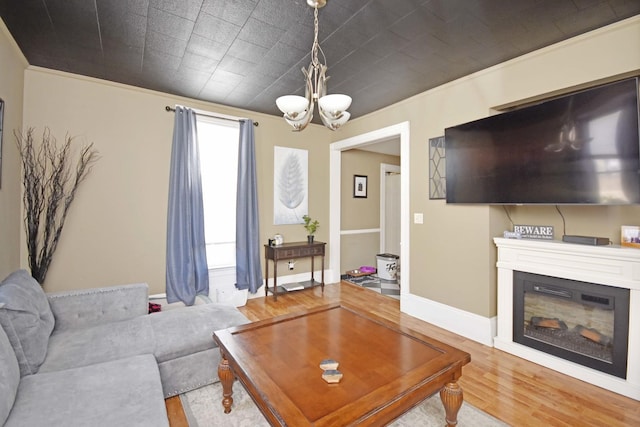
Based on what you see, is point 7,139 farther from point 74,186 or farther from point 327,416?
point 327,416

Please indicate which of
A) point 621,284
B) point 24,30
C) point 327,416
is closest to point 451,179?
point 621,284

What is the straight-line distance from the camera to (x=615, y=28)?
6.66ft

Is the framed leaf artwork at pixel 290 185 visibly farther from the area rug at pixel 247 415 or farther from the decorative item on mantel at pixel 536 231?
the decorative item on mantel at pixel 536 231

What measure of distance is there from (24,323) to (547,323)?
367 centimetres

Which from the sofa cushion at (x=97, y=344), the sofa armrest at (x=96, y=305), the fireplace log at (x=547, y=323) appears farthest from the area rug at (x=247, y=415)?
the fireplace log at (x=547, y=323)

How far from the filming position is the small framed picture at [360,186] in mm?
5266

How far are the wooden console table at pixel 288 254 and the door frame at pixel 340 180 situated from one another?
54 cm

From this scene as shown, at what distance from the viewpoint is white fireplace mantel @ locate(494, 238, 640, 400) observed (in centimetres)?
197

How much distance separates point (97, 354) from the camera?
5.75 ft

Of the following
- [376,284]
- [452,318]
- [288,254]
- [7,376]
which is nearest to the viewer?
[7,376]

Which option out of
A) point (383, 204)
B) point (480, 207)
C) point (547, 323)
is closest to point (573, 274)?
point (547, 323)

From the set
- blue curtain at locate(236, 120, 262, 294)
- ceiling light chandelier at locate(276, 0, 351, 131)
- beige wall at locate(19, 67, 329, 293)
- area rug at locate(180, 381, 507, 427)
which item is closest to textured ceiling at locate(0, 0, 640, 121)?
beige wall at locate(19, 67, 329, 293)

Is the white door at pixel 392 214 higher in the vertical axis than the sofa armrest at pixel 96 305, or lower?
higher

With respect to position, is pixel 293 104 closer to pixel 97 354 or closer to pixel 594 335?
pixel 97 354
